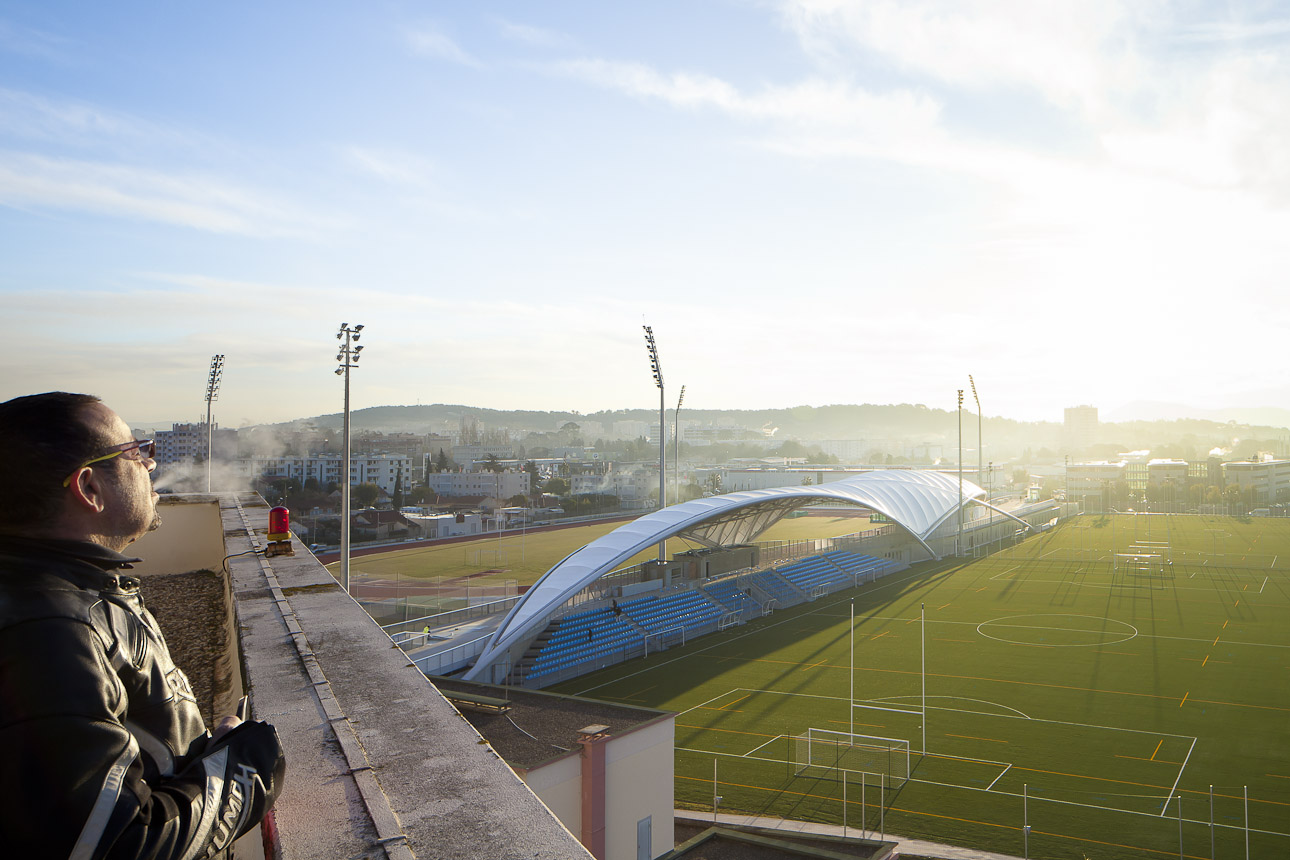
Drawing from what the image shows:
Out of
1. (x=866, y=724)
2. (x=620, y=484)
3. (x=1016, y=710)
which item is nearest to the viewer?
(x=866, y=724)

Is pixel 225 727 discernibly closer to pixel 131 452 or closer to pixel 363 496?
pixel 131 452

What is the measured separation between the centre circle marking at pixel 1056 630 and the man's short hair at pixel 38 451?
3187 cm

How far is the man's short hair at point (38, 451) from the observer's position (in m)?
1.72

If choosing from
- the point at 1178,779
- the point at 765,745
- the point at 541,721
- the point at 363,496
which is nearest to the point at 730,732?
the point at 765,745

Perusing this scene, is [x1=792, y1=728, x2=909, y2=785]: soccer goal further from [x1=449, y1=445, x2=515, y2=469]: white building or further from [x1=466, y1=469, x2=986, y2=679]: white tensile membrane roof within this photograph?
[x1=449, y1=445, x2=515, y2=469]: white building

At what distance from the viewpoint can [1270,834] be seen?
14188 millimetres

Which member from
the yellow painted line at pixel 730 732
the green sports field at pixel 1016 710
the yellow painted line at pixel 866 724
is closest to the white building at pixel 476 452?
the green sports field at pixel 1016 710

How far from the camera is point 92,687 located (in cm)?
147

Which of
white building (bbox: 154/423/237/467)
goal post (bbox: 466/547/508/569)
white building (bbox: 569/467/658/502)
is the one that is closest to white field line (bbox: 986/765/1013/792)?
goal post (bbox: 466/547/508/569)

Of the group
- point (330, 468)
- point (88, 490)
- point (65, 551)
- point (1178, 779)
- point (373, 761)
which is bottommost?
point (1178, 779)

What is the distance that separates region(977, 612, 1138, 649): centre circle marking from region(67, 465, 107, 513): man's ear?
104 feet

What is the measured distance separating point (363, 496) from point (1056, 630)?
51889 mm

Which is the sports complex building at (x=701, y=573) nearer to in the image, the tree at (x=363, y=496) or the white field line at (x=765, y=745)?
the white field line at (x=765, y=745)

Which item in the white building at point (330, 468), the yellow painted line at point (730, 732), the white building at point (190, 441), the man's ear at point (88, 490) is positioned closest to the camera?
the man's ear at point (88, 490)
